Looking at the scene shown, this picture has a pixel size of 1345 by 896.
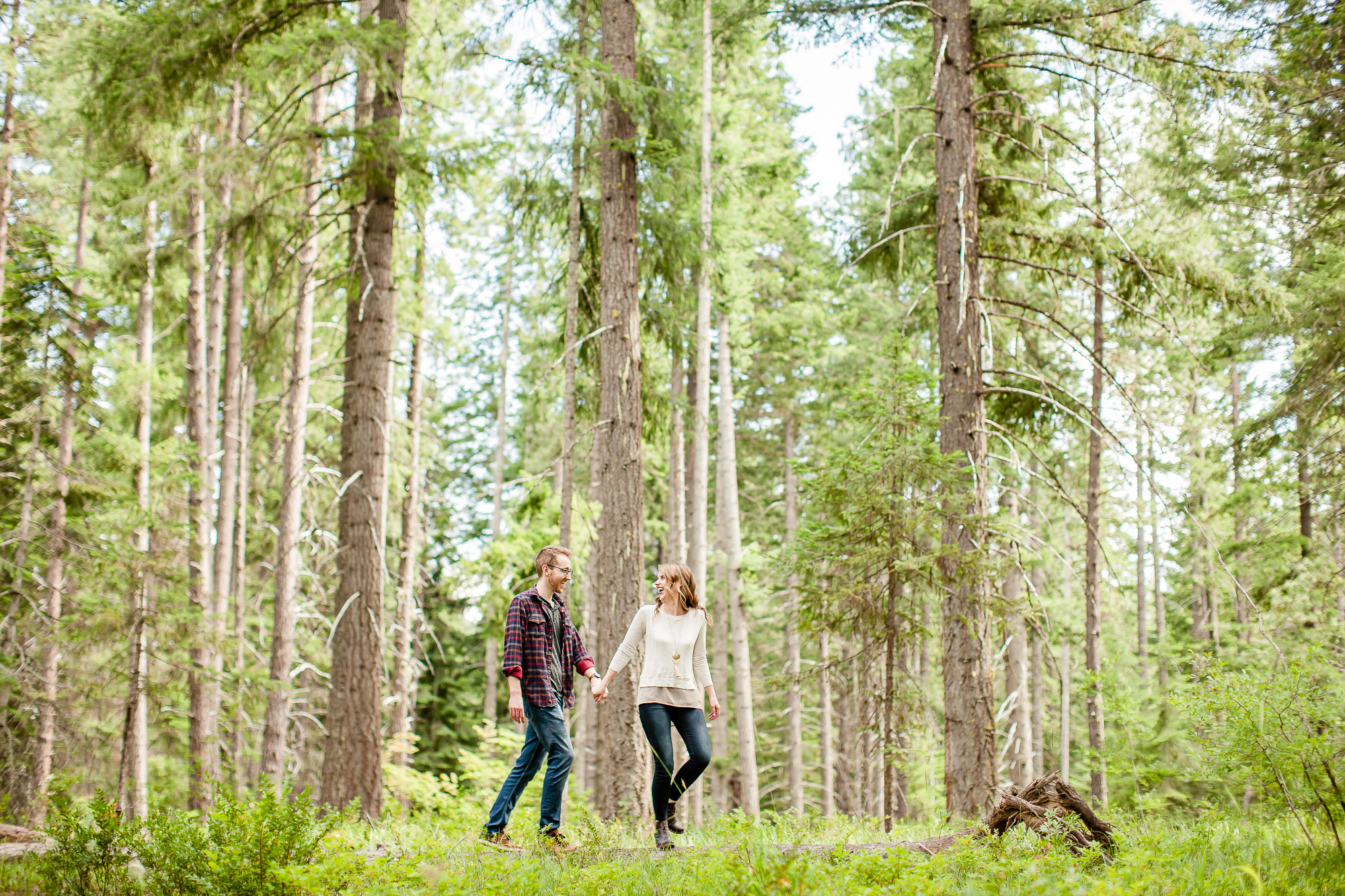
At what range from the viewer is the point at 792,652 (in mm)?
21438

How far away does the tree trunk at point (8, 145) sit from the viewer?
11.6 meters

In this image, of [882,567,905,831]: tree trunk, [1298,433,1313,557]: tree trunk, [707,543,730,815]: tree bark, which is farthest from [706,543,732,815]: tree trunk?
[1298,433,1313,557]: tree trunk

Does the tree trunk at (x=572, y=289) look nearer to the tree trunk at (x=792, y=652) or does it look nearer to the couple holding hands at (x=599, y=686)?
the couple holding hands at (x=599, y=686)

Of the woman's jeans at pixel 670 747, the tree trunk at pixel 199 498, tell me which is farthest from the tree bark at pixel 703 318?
the woman's jeans at pixel 670 747

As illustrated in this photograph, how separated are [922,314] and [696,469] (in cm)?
515

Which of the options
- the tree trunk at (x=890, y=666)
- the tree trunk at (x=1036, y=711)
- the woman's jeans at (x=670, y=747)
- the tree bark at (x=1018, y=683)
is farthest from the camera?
the tree trunk at (x=1036, y=711)

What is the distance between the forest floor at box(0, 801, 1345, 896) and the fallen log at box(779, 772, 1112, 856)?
0.10 m

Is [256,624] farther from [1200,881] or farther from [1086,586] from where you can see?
[1200,881]

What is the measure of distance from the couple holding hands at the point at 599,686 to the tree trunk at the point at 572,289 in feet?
12.5

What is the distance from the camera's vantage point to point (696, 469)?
1717 cm

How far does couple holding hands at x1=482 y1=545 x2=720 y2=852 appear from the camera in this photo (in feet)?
18.2

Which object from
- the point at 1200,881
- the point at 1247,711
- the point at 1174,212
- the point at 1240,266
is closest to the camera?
the point at 1200,881

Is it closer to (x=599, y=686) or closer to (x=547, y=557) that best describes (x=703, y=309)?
(x=547, y=557)

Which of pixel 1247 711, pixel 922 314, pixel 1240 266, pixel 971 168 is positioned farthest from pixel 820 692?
pixel 1247 711
